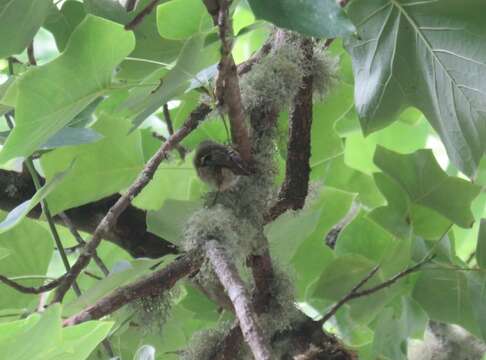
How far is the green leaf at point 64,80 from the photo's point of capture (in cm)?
39

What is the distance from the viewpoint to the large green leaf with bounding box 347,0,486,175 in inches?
19.2

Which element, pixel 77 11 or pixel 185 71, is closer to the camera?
pixel 185 71

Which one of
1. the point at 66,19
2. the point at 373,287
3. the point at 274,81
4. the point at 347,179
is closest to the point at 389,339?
the point at 373,287

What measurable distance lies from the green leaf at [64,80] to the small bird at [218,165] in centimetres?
7

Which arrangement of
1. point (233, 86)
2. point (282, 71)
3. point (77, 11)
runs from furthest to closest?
point (77, 11), point (282, 71), point (233, 86)

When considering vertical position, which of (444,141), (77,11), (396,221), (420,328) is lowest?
(420,328)

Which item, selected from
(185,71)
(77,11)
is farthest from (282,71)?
(77,11)

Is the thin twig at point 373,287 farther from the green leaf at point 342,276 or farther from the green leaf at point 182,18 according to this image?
the green leaf at point 182,18

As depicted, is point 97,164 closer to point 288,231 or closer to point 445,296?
point 288,231

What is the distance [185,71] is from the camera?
39 cm

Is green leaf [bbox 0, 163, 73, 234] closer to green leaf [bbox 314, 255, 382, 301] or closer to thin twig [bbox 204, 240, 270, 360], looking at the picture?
thin twig [bbox 204, 240, 270, 360]

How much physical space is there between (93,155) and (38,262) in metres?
0.11

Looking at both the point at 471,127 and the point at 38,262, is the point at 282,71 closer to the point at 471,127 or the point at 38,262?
the point at 471,127

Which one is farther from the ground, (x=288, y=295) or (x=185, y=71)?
(x=185, y=71)
